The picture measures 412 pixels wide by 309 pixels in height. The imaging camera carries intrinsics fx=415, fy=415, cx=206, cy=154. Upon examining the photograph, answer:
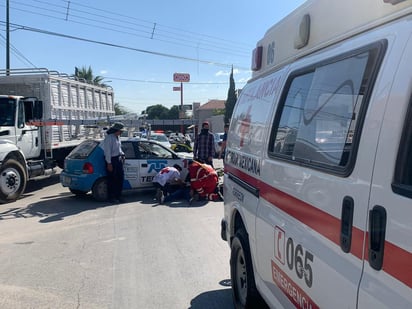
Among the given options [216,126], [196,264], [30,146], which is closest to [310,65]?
[196,264]

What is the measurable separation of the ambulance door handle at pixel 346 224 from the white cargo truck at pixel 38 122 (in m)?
9.62

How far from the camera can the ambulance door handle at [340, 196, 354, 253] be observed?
69.1 inches

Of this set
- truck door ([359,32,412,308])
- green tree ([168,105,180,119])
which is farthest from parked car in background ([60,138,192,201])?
green tree ([168,105,180,119])

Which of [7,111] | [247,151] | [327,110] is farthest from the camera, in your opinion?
[7,111]

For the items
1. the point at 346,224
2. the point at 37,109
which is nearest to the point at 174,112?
the point at 37,109

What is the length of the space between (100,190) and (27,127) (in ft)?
10.3

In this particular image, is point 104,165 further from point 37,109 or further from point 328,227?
point 328,227

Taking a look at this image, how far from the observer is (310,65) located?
8.32 feet

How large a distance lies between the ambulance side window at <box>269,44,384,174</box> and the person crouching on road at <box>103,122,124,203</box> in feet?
23.0

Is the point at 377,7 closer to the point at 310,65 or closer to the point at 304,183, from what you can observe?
the point at 310,65

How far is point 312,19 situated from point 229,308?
2.79 metres

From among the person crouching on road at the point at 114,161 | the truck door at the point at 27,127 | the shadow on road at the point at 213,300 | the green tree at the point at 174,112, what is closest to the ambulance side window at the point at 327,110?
the shadow on road at the point at 213,300

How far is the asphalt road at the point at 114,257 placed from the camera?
4301 millimetres

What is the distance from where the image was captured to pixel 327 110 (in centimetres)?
222
